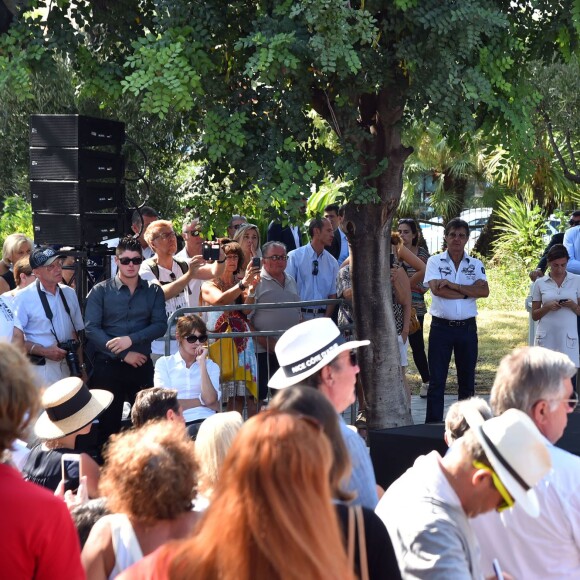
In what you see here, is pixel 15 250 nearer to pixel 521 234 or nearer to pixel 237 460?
pixel 237 460

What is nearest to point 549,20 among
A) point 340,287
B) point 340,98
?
point 340,98

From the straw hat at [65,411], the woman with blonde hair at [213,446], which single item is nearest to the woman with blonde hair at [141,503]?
the woman with blonde hair at [213,446]

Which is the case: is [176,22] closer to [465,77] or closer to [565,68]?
[465,77]

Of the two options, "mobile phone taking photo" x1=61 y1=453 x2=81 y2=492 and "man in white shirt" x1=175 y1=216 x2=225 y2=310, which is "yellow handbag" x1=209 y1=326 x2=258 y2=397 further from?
"mobile phone taking photo" x1=61 y1=453 x2=81 y2=492

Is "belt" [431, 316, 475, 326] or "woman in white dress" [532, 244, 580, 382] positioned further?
"woman in white dress" [532, 244, 580, 382]

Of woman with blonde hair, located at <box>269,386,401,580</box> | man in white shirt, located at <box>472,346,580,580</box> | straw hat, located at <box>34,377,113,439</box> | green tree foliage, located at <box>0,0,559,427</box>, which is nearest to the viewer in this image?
woman with blonde hair, located at <box>269,386,401,580</box>

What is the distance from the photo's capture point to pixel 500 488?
9.86 ft

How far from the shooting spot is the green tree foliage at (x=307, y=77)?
668 cm

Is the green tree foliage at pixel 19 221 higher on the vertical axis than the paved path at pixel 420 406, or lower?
higher

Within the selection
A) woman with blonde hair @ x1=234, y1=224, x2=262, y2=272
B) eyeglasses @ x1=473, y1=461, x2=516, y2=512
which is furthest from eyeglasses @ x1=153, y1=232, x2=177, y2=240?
eyeglasses @ x1=473, y1=461, x2=516, y2=512

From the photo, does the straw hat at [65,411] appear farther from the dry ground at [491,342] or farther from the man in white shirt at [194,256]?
the dry ground at [491,342]

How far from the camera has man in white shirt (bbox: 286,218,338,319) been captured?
10133mm

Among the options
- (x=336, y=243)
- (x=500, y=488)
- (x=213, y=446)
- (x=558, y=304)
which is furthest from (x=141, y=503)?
(x=336, y=243)

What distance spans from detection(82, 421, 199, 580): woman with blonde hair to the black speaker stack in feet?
20.3
